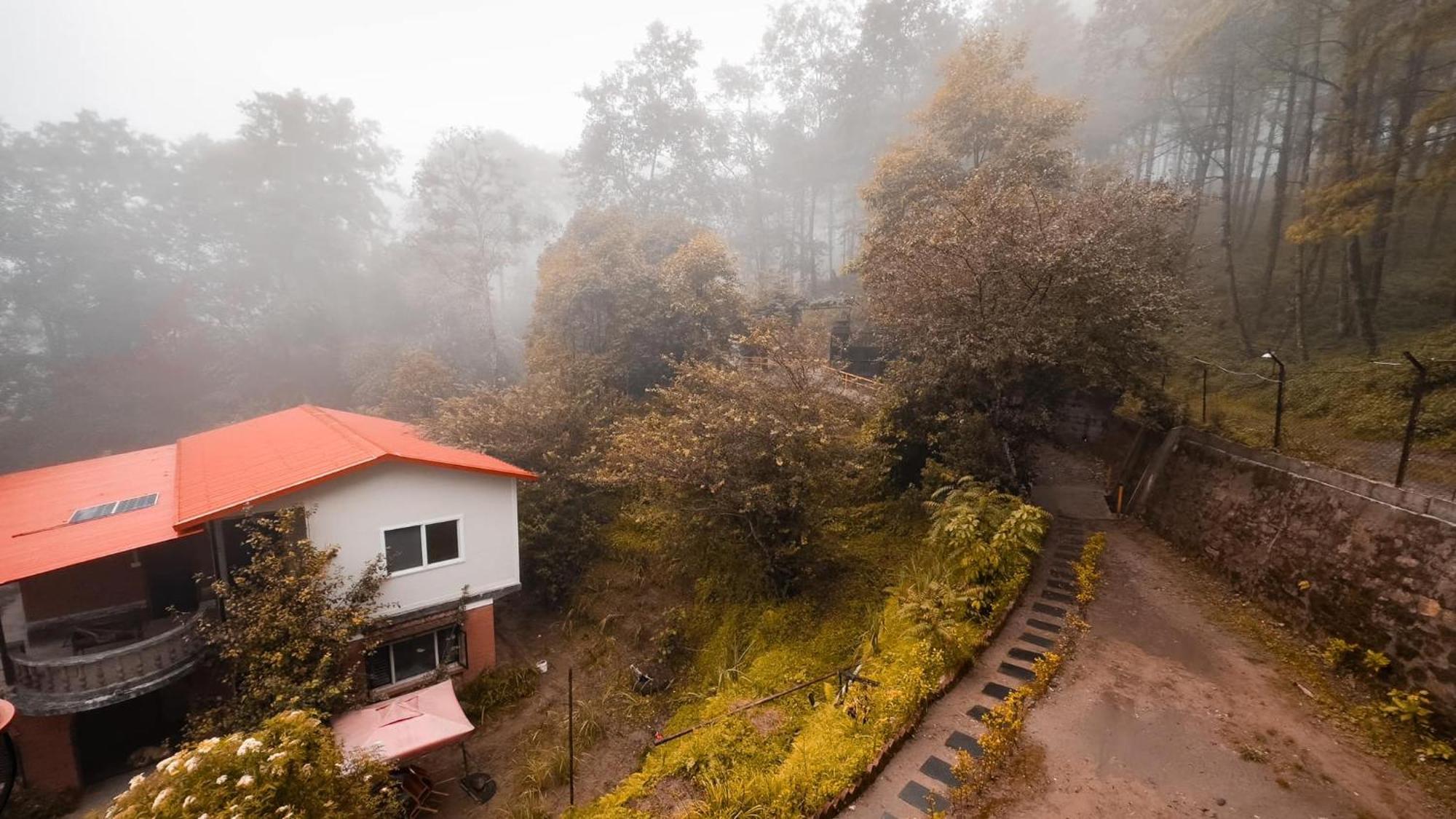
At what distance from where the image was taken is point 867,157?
128ft

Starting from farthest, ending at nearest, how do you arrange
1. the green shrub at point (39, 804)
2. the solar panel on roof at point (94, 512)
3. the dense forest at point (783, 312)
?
the solar panel on roof at point (94, 512) < the dense forest at point (783, 312) < the green shrub at point (39, 804)

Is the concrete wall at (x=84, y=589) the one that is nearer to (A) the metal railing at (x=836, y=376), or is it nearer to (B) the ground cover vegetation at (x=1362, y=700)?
(A) the metal railing at (x=836, y=376)

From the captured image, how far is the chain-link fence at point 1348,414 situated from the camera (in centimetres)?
1023

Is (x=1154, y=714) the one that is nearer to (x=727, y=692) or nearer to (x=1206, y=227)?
(x=727, y=692)

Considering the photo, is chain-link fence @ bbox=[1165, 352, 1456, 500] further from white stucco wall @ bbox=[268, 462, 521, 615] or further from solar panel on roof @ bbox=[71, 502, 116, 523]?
solar panel on roof @ bbox=[71, 502, 116, 523]

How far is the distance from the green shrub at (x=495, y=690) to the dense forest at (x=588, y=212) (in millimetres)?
12508

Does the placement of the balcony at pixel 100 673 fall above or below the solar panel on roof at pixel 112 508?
below

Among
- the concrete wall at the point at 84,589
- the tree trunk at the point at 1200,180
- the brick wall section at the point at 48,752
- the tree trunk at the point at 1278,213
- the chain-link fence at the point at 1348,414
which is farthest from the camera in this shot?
the tree trunk at the point at 1200,180

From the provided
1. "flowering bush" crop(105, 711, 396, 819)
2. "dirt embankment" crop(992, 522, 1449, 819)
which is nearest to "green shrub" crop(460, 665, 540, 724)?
"flowering bush" crop(105, 711, 396, 819)

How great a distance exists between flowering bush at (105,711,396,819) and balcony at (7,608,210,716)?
19.9 ft

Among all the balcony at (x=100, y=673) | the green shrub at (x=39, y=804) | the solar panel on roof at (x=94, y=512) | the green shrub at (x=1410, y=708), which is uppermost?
the solar panel on roof at (x=94, y=512)

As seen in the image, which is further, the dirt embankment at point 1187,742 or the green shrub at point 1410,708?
the green shrub at point 1410,708

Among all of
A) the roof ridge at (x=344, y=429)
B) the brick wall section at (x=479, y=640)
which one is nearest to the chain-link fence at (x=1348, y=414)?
the brick wall section at (x=479, y=640)

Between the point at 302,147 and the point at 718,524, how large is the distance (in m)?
44.3
